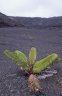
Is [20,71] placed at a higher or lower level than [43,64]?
lower

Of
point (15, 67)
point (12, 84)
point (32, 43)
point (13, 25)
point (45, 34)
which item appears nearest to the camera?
point (12, 84)

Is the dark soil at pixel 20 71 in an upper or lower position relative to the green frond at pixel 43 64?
lower

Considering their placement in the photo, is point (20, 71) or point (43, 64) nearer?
point (43, 64)

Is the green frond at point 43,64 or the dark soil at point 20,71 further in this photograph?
the green frond at point 43,64

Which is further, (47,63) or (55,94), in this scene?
(47,63)

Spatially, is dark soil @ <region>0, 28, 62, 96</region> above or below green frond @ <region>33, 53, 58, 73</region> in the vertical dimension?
Result: below

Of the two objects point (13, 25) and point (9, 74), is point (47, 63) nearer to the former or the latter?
point (9, 74)

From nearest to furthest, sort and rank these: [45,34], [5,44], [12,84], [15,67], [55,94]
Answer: [55,94]
[12,84]
[15,67]
[5,44]
[45,34]

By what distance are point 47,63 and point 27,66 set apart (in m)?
0.37

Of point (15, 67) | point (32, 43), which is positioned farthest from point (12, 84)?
point (32, 43)

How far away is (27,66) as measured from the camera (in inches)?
219

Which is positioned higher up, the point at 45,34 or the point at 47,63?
the point at 47,63

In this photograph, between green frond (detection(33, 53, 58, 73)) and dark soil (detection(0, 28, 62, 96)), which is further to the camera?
green frond (detection(33, 53, 58, 73))

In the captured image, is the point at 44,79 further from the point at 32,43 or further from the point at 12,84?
the point at 32,43
